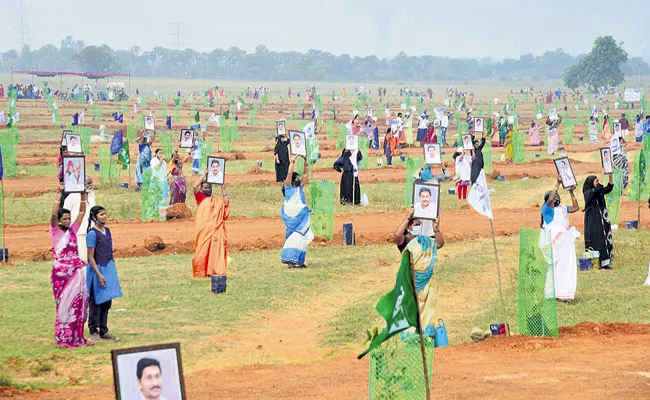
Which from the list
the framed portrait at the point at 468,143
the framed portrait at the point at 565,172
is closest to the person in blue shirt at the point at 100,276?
the framed portrait at the point at 565,172

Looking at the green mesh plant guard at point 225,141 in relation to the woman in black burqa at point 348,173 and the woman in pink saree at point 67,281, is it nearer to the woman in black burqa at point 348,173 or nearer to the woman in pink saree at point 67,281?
the woman in black burqa at point 348,173

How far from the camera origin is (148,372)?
5648 millimetres

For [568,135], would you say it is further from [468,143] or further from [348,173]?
[348,173]

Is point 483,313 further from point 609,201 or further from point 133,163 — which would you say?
point 133,163

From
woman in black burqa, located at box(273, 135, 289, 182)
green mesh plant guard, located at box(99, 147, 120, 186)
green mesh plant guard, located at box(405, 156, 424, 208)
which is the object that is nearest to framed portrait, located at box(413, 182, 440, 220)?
green mesh plant guard, located at box(405, 156, 424, 208)

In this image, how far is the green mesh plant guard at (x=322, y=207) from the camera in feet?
58.7

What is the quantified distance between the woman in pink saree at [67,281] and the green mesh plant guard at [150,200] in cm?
945

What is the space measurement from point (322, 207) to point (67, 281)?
8180 millimetres

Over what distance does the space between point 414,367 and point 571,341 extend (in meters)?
3.50

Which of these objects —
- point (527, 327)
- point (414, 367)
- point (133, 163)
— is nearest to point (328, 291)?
point (527, 327)

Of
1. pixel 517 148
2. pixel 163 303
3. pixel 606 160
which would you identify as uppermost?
pixel 606 160

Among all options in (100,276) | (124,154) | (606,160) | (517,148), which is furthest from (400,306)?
(517,148)

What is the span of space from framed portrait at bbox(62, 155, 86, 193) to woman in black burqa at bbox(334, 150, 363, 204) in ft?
35.1

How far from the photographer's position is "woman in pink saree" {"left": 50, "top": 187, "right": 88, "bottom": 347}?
10.5 metres
